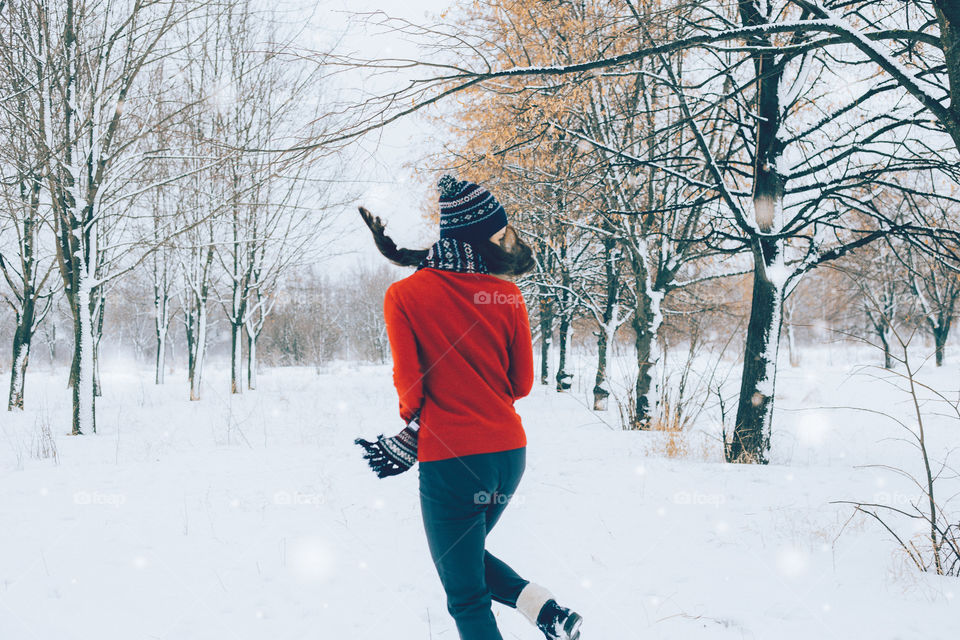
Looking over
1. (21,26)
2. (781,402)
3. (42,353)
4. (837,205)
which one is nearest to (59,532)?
(21,26)

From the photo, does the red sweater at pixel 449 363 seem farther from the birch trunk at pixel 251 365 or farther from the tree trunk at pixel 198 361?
the birch trunk at pixel 251 365

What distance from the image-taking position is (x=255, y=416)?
1070 cm

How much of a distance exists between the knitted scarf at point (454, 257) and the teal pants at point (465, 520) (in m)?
0.67

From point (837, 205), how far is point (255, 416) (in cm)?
1094

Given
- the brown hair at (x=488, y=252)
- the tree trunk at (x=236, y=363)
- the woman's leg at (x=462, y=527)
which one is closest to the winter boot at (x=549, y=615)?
the woman's leg at (x=462, y=527)

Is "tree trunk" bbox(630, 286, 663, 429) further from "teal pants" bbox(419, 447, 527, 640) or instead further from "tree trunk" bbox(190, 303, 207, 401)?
"tree trunk" bbox(190, 303, 207, 401)

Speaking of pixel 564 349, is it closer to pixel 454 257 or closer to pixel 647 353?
pixel 647 353

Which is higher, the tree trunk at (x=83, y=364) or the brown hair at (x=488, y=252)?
the brown hair at (x=488, y=252)

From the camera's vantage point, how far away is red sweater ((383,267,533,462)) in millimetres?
1710

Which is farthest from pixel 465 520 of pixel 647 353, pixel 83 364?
pixel 83 364

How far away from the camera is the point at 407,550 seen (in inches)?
138

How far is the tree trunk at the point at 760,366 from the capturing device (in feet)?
18.3

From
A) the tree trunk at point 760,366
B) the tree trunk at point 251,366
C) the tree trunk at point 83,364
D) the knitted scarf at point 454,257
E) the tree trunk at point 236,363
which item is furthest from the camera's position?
the tree trunk at point 251,366

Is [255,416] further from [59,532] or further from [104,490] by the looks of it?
[59,532]
